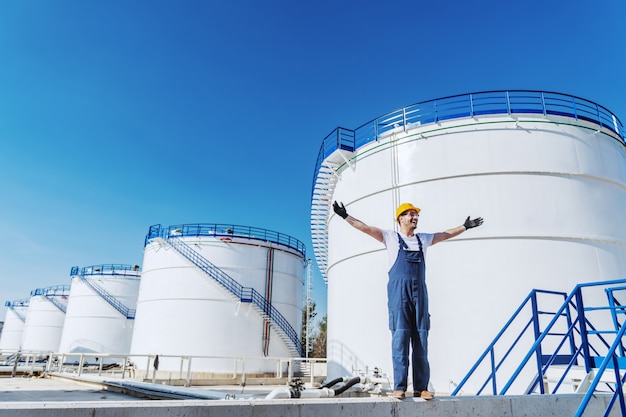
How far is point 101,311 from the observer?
1270 inches

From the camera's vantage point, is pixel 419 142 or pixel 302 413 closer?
pixel 302 413

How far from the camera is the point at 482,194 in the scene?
457 inches

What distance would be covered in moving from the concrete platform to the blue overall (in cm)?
27

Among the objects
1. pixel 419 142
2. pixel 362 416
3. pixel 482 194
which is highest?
pixel 419 142

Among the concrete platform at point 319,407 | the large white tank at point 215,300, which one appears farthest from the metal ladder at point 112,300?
the concrete platform at point 319,407

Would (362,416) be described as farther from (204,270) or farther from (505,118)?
(204,270)

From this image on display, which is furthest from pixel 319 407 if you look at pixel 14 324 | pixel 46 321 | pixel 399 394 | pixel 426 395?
pixel 14 324

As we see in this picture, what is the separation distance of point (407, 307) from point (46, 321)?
4639 centimetres

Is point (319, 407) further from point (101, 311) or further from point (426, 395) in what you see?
point (101, 311)

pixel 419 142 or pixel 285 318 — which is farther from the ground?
pixel 419 142

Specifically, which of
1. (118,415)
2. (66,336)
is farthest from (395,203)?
(66,336)

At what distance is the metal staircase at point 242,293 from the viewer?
23406 mm

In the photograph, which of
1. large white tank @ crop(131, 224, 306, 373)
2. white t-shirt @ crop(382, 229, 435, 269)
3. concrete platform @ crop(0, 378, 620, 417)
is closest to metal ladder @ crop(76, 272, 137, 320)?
large white tank @ crop(131, 224, 306, 373)

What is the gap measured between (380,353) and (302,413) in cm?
917
